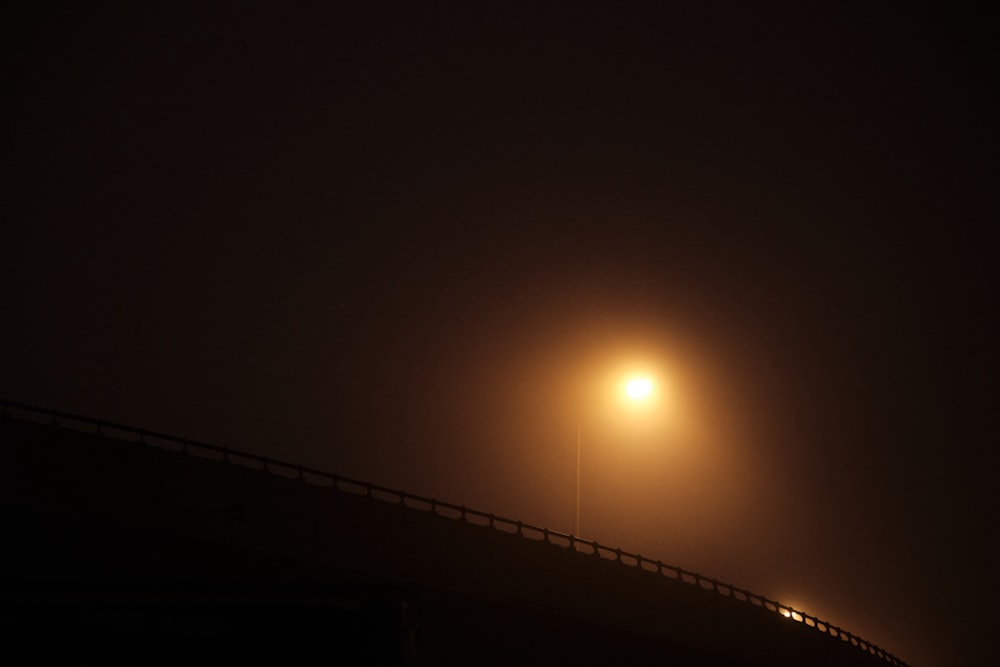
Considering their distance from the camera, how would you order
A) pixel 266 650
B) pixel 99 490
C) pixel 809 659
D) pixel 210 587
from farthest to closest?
pixel 809 659 < pixel 99 490 < pixel 210 587 < pixel 266 650

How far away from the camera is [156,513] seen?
25.9m

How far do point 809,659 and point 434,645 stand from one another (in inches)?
808

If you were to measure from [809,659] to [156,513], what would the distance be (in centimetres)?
2905

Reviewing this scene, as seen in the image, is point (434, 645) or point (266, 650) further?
point (434, 645)

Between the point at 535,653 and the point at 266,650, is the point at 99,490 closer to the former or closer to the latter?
the point at 535,653

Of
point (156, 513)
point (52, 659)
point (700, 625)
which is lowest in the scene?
point (52, 659)

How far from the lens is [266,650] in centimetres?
761

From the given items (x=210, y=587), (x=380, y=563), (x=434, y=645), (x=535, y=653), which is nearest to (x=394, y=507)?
(x=380, y=563)

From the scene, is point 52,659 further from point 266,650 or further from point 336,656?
point 336,656

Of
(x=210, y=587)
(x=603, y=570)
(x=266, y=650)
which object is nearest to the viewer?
(x=266, y=650)

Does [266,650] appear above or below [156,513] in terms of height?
below

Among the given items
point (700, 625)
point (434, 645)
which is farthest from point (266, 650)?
point (700, 625)

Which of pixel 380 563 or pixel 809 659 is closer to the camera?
pixel 380 563

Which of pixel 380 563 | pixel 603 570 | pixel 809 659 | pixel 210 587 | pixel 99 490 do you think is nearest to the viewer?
pixel 210 587
